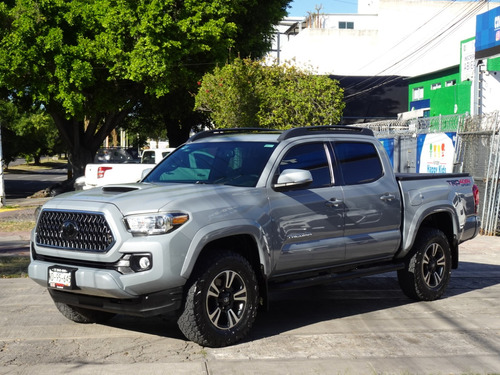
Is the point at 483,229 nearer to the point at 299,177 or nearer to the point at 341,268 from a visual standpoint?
the point at 341,268

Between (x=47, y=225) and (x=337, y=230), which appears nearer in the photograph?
(x=47, y=225)

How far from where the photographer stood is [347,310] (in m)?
7.91

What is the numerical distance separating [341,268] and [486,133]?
9.16 m

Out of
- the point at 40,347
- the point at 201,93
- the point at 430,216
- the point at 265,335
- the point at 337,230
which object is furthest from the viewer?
the point at 201,93

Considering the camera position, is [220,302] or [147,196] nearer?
[147,196]

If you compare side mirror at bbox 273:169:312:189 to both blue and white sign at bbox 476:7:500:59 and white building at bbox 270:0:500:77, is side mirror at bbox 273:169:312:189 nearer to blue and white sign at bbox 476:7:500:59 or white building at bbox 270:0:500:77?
blue and white sign at bbox 476:7:500:59

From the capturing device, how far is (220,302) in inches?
244

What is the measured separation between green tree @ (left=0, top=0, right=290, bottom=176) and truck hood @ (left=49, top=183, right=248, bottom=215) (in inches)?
755

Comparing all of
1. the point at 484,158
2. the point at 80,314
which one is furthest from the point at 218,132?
the point at 484,158

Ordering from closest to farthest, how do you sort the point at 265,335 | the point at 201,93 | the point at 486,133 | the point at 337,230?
the point at 265,335 < the point at 337,230 < the point at 486,133 < the point at 201,93

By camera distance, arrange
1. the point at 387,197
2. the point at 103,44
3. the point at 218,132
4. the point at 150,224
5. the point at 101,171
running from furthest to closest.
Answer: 1. the point at 103,44
2. the point at 101,171
3. the point at 218,132
4. the point at 387,197
5. the point at 150,224

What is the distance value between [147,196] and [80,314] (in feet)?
5.71

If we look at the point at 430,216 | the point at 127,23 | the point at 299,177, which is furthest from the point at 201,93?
the point at 299,177

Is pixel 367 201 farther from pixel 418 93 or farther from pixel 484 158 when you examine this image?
pixel 418 93
